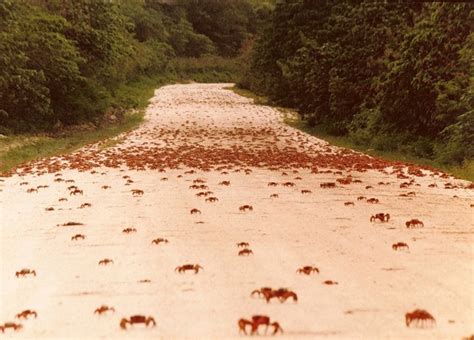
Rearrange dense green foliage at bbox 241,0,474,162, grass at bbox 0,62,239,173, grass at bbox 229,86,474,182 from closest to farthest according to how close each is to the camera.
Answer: grass at bbox 229,86,474,182 < dense green foliage at bbox 241,0,474,162 < grass at bbox 0,62,239,173

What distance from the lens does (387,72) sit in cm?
1980

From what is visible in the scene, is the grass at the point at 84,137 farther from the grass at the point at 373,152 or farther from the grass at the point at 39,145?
the grass at the point at 373,152

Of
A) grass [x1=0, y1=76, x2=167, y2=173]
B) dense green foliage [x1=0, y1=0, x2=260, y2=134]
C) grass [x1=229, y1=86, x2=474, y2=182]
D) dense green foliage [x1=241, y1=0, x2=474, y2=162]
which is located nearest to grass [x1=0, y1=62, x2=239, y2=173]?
grass [x1=0, y1=76, x2=167, y2=173]

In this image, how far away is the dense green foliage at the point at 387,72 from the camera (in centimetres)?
1634

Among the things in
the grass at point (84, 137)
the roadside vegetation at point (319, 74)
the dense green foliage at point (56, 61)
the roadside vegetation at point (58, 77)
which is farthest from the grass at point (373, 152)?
the dense green foliage at point (56, 61)

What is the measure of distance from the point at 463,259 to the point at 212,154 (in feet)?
37.8

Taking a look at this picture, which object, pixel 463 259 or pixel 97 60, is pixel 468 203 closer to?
pixel 463 259

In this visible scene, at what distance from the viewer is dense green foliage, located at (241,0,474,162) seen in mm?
16344

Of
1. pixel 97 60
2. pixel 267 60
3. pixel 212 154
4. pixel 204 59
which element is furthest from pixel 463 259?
pixel 204 59

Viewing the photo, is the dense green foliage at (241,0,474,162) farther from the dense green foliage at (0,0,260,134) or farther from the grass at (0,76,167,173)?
the dense green foliage at (0,0,260,134)

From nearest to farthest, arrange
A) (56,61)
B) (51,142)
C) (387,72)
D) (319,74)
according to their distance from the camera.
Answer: (387,72), (51,142), (56,61), (319,74)

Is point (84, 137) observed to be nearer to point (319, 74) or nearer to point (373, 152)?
point (319, 74)

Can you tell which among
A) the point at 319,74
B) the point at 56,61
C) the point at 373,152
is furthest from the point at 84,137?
the point at 373,152

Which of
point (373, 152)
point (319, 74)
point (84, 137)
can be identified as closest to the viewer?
point (373, 152)
